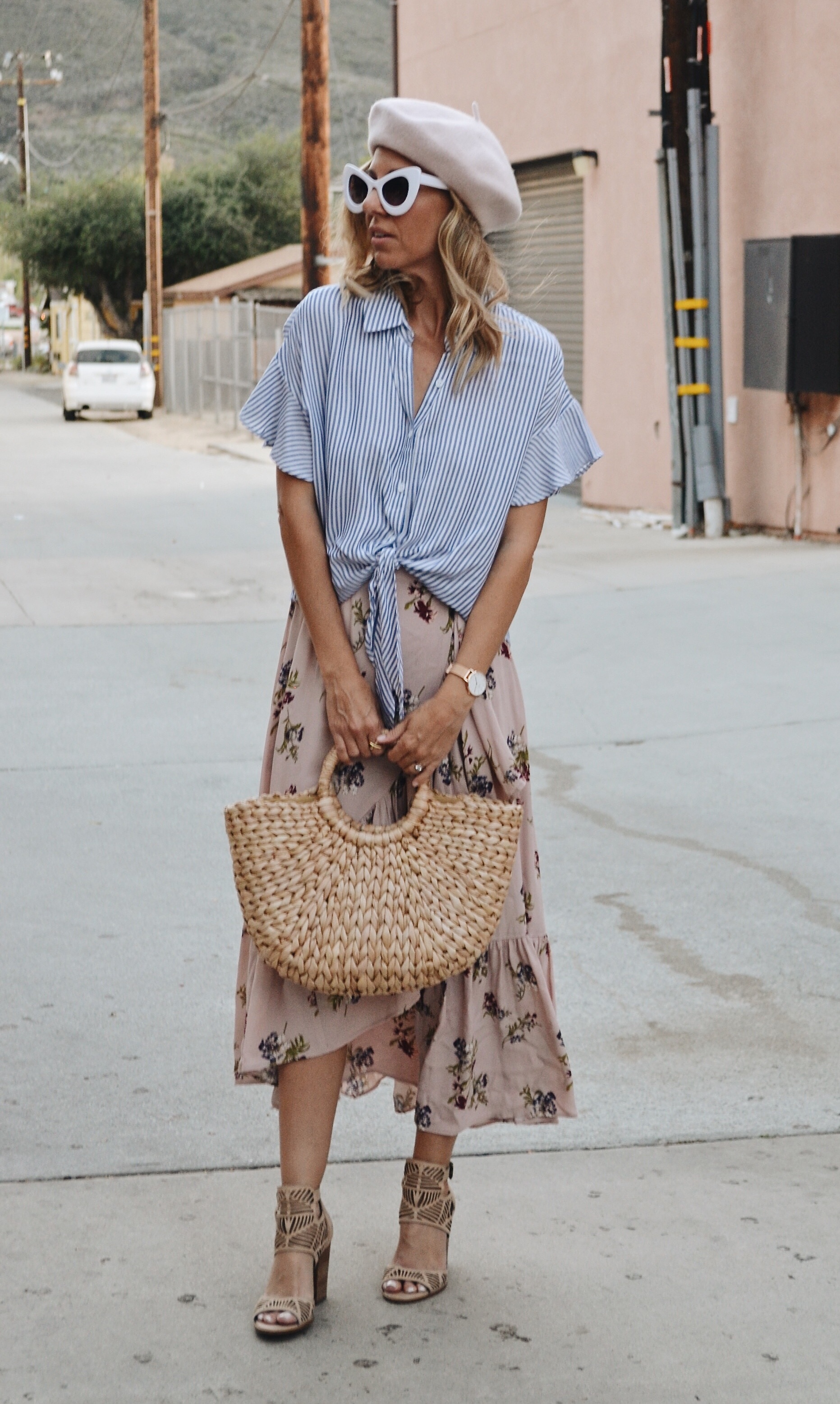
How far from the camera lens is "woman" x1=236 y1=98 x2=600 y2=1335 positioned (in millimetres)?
2939

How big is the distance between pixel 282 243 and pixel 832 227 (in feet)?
151

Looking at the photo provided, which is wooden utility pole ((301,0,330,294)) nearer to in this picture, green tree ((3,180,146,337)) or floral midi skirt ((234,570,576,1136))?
floral midi skirt ((234,570,576,1136))

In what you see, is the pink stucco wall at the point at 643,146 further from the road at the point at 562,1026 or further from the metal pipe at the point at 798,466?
the road at the point at 562,1026

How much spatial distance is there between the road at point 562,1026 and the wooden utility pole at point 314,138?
9.86m

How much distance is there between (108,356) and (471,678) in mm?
32634

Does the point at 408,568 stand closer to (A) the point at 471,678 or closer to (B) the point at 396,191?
(A) the point at 471,678

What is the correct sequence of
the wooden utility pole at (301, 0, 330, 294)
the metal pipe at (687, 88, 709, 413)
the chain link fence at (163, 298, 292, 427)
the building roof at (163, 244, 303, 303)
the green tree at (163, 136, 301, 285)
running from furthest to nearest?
the green tree at (163, 136, 301, 285) < the building roof at (163, 244, 303, 303) < the chain link fence at (163, 298, 292, 427) < the wooden utility pole at (301, 0, 330, 294) < the metal pipe at (687, 88, 709, 413)

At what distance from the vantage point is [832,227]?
13.1 m

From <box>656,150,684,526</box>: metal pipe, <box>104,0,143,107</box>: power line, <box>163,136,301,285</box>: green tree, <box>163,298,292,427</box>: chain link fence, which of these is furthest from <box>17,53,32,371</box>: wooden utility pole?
<box>656,150,684,526</box>: metal pipe

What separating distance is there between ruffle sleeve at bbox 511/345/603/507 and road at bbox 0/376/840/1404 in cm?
128

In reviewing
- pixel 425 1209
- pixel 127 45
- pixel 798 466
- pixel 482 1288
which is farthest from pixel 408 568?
pixel 127 45

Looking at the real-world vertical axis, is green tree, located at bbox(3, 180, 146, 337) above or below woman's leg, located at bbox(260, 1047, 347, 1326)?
above

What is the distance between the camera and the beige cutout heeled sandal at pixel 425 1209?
304 centimetres

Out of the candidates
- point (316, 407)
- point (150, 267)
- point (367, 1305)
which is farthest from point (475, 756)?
point (150, 267)
